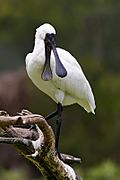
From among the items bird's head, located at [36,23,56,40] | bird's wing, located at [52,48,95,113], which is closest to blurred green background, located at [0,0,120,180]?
bird's wing, located at [52,48,95,113]

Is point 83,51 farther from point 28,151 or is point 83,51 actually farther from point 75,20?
point 28,151

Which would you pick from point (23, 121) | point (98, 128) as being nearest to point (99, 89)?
point (98, 128)

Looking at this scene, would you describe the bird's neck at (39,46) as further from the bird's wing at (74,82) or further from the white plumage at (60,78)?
the bird's wing at (74,82)

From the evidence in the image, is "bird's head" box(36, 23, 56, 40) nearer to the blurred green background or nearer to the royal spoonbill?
the royal spoonbill

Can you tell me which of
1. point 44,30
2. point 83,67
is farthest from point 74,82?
point 83,67

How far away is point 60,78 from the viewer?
177 inches

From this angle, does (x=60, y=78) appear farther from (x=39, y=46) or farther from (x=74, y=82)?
(x=39, y=46)

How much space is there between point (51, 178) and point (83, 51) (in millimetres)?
7954

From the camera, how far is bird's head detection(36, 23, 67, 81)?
4258 mm

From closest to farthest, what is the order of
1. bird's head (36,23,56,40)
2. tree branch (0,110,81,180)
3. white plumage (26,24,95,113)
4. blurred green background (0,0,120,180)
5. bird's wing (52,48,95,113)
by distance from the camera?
tree branch (0,110,81,180) → bird's head (36,23,56,40) → white plumage (26,24,95,113) → bird's wing (52,48,95,113) → blurred green background (0,0,120,180)

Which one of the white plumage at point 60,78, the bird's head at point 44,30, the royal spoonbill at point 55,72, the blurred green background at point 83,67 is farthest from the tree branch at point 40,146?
the blurred green background at point 83,67

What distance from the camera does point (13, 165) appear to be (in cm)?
1079

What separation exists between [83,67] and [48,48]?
263 inches

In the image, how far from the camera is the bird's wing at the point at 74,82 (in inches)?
179
